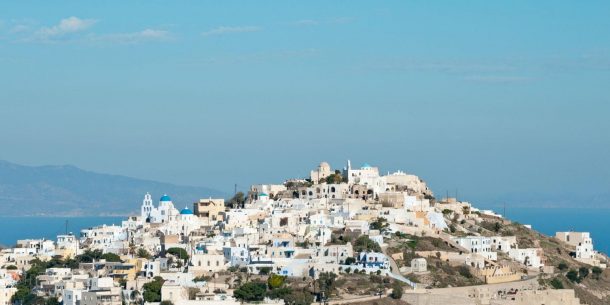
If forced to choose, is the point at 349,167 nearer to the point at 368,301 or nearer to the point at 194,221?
the point at 194,221

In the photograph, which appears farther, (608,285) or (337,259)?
(608,285)

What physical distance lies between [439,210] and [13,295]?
68.3 feet

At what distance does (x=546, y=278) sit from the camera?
60.9 metres

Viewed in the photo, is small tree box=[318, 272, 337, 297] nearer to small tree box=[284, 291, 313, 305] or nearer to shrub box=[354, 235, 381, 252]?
small tree box=[284, 291, 313, 305]

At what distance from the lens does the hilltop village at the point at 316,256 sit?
53.2m

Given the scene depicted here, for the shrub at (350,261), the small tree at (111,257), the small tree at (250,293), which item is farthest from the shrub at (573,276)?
the small tree at (111,257)

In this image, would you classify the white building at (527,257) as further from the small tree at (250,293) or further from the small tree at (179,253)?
the small tree at (250,293)

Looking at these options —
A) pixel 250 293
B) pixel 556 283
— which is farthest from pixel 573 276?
pixel 250 293

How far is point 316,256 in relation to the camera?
56.3m

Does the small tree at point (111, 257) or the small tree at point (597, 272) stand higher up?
the small tree at point (111, 257)

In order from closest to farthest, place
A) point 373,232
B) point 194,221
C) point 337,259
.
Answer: point 337,259
point 373,232
point 194,221

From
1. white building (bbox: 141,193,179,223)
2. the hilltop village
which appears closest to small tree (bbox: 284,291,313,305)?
the hilltop village

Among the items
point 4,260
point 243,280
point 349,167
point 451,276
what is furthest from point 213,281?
point 349,167

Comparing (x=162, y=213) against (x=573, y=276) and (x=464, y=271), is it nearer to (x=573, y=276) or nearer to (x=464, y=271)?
(x=464, y=271)
